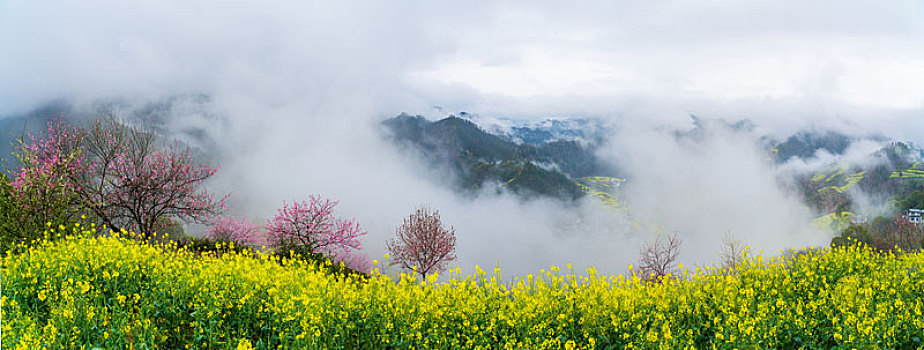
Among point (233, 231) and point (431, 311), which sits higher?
point (233, 231)

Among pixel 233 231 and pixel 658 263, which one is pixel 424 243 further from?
pixel 658 263

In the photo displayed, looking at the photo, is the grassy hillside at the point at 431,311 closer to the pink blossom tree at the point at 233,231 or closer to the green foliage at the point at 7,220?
the green foliage at the point at 7,220

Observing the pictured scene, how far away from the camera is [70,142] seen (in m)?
19.2

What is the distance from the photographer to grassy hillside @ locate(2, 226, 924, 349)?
639 centimetres

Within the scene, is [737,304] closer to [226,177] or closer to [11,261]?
[11,261]

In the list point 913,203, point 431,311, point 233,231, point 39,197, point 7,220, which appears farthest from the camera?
point 913,203

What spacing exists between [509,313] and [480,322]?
0.42 meters

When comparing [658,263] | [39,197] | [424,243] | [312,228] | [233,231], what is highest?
[658,263]

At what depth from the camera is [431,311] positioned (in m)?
6.97

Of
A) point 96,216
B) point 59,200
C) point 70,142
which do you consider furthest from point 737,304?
point 70,142

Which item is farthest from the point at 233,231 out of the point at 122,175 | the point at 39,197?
the point at 39,197

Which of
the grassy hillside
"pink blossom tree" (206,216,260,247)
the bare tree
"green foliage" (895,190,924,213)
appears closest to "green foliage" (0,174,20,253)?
the grassy hillside

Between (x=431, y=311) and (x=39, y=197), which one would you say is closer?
(x=431, y=311)

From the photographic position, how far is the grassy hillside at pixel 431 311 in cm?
639
